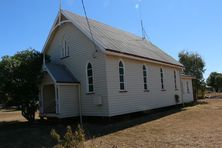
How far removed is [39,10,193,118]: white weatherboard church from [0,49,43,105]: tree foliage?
0.86 m

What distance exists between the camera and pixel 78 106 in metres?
17.7

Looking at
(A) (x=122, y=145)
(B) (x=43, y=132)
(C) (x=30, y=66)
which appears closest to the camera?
(A) (x=122, y=145)

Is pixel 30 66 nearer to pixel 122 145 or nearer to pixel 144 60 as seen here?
pixel 144 60

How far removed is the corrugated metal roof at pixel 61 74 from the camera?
54.7 ft

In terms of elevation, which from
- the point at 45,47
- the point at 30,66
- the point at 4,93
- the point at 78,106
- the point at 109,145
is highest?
the point at 45,47

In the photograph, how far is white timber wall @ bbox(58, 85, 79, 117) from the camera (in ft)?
54.4

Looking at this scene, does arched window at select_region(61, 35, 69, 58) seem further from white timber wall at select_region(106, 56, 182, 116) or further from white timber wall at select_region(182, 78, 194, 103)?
white timber wall at select_region(182, 78, 194, 103)

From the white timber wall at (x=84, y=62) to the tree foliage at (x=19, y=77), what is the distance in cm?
262

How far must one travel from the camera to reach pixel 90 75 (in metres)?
17.2

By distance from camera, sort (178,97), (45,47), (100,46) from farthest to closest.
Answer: (178,97), (45,47), (100,46)

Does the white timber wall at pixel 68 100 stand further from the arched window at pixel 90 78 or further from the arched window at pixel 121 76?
the arched window at pixel 121 76

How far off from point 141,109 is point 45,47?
30.4 feet

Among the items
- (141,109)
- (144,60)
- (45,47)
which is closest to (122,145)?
(141,109)

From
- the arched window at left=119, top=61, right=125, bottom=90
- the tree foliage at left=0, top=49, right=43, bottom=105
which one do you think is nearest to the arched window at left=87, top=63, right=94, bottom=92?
the arched window at left=119, top=61, right=125, bottom=90
